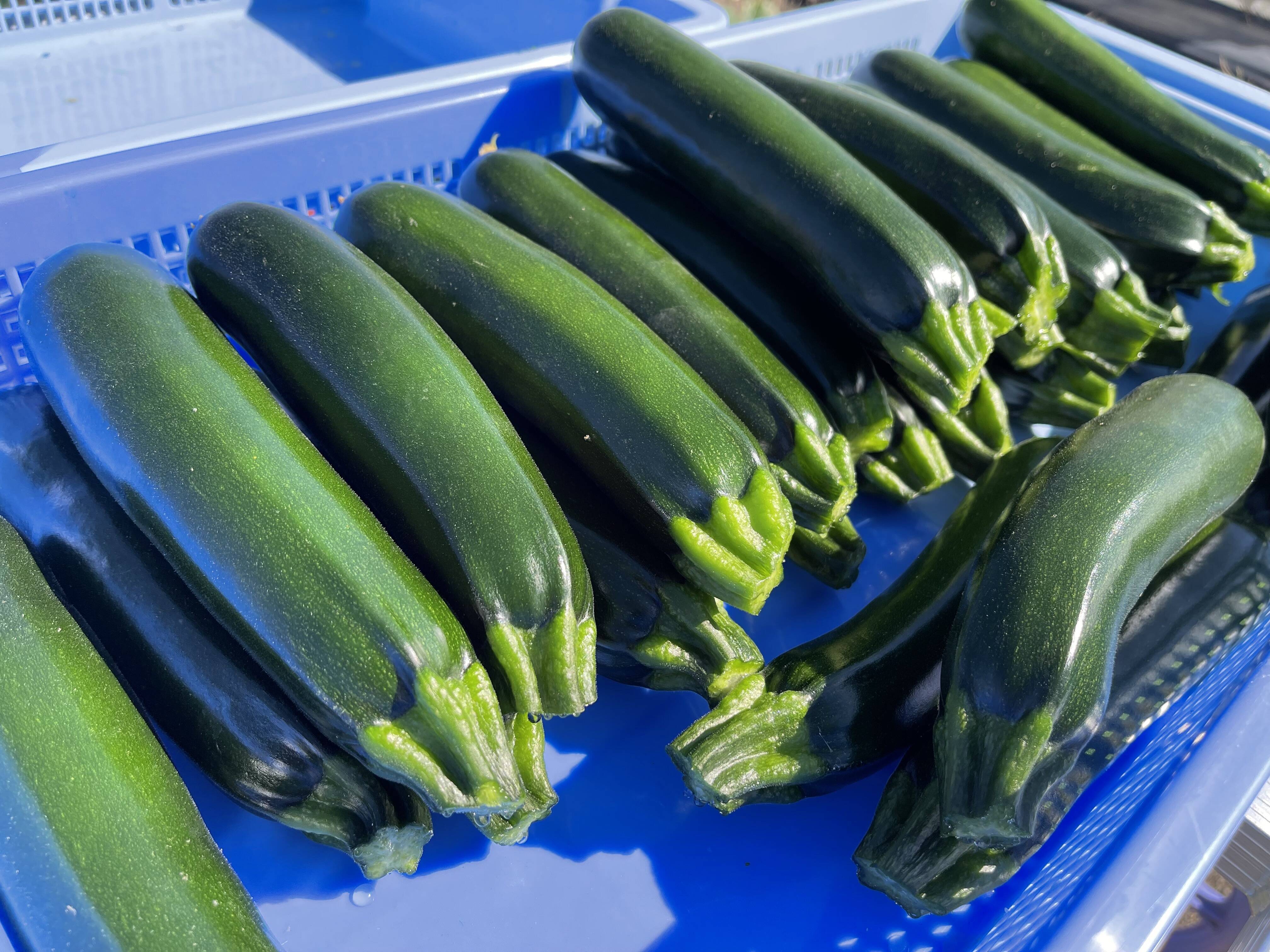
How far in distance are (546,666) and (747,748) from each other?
0.25 meters

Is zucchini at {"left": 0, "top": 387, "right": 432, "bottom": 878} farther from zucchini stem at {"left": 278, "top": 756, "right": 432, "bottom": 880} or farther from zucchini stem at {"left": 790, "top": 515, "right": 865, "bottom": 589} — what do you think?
zucchini stem at {"left": 790, "top": 515, "right": 865, "bottom": 589}

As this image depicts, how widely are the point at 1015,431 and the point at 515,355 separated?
1.06 m

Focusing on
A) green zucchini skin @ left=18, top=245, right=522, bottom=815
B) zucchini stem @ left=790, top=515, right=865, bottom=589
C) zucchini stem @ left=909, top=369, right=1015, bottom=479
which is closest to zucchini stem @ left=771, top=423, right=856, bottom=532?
zucchini stem @ left=790, top=515, right=865, bottom=589

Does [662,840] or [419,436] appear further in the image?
[662,840]

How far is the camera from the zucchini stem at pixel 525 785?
977 millimetres

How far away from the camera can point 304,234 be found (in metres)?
1.21

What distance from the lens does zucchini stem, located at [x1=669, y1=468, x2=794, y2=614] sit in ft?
3.50

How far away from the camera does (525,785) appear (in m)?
0.99

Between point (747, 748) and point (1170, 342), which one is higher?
point (1170, 342)

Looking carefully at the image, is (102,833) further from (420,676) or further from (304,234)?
(304,234)

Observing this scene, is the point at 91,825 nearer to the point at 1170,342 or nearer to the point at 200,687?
the point at 200,687

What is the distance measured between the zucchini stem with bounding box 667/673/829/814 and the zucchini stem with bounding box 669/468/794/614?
106 millimetres

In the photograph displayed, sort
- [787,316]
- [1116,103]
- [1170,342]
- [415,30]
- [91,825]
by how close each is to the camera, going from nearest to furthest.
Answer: [91,825] < [787,316] < [1170,342] < [1116,103] < [415,30]

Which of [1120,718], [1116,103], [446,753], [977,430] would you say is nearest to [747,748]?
[446,753]
